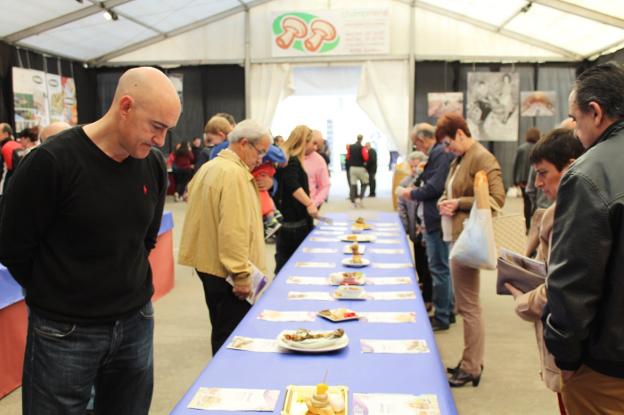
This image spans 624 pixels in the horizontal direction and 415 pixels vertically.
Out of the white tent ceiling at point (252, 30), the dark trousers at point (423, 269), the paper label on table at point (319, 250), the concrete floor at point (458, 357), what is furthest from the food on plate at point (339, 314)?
the white tent ceiling at point (252, 30)

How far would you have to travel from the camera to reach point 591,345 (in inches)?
51.7

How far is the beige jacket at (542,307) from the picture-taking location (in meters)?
1.54

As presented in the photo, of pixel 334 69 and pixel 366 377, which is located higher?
pixel 334 69

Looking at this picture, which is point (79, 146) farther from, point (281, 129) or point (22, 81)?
point (281, 129)

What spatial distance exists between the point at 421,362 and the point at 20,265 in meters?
1.11

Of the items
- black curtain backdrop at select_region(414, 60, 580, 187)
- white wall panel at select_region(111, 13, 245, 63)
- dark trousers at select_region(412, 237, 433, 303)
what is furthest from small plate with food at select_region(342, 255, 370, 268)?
white wall panel at select_region(111, 13, 245, 63)

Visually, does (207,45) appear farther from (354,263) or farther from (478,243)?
(478,243)

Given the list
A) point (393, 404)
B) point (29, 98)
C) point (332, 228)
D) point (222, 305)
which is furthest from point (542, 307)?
point (29, 98)

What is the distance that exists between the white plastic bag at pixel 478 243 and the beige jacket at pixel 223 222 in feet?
3.07

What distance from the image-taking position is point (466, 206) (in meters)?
3.02

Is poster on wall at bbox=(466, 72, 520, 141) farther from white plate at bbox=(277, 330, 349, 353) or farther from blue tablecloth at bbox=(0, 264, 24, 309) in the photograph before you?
white plate at bbox=(277, 330, 349, 353)

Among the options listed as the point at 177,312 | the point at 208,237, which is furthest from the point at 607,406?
the point at 177,312

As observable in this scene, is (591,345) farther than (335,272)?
No

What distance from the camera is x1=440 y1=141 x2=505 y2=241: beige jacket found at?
2922 mm
